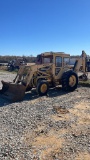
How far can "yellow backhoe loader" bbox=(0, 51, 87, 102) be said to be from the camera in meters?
12.5

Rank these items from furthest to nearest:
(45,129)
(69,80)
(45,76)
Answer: (69,80), (45,76), (45,129)

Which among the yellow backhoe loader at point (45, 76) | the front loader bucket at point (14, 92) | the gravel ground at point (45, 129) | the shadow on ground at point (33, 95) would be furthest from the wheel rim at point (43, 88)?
the front loader bucket at point (14, 92)

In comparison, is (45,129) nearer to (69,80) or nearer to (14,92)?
(14,92)

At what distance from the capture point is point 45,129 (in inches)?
293

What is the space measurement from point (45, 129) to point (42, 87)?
5.28m

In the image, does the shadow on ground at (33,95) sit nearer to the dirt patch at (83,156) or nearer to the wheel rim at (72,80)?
the wheel rim at (72,80)

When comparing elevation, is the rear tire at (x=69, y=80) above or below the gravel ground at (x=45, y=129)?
above

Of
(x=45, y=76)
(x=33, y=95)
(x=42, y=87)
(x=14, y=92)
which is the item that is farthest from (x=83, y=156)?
(x=45, y=76)

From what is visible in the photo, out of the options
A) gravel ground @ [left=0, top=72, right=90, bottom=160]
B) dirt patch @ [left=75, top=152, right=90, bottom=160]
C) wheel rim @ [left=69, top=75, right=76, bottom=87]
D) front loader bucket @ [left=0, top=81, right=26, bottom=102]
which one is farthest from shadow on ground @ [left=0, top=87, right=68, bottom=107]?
dirt patch @ [left=75, top=152, right=90, bottom=160]

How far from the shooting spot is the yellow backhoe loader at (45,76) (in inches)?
A: 491

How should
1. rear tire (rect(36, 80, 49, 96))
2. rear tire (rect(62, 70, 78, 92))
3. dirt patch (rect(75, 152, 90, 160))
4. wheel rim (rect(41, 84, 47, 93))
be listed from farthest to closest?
rear tire (rect(62, 70, 78, 92)), wheel rim (rect(41, 84, 47, 93)), rear tire (rect(36, 80, 49, 96)), dirt patch (rect(75, 152, 90, 160))

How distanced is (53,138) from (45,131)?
23.5 inches

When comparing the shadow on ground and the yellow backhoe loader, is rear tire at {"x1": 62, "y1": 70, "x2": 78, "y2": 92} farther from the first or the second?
the shadow on ground

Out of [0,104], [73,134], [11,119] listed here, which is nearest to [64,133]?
[73,134]
